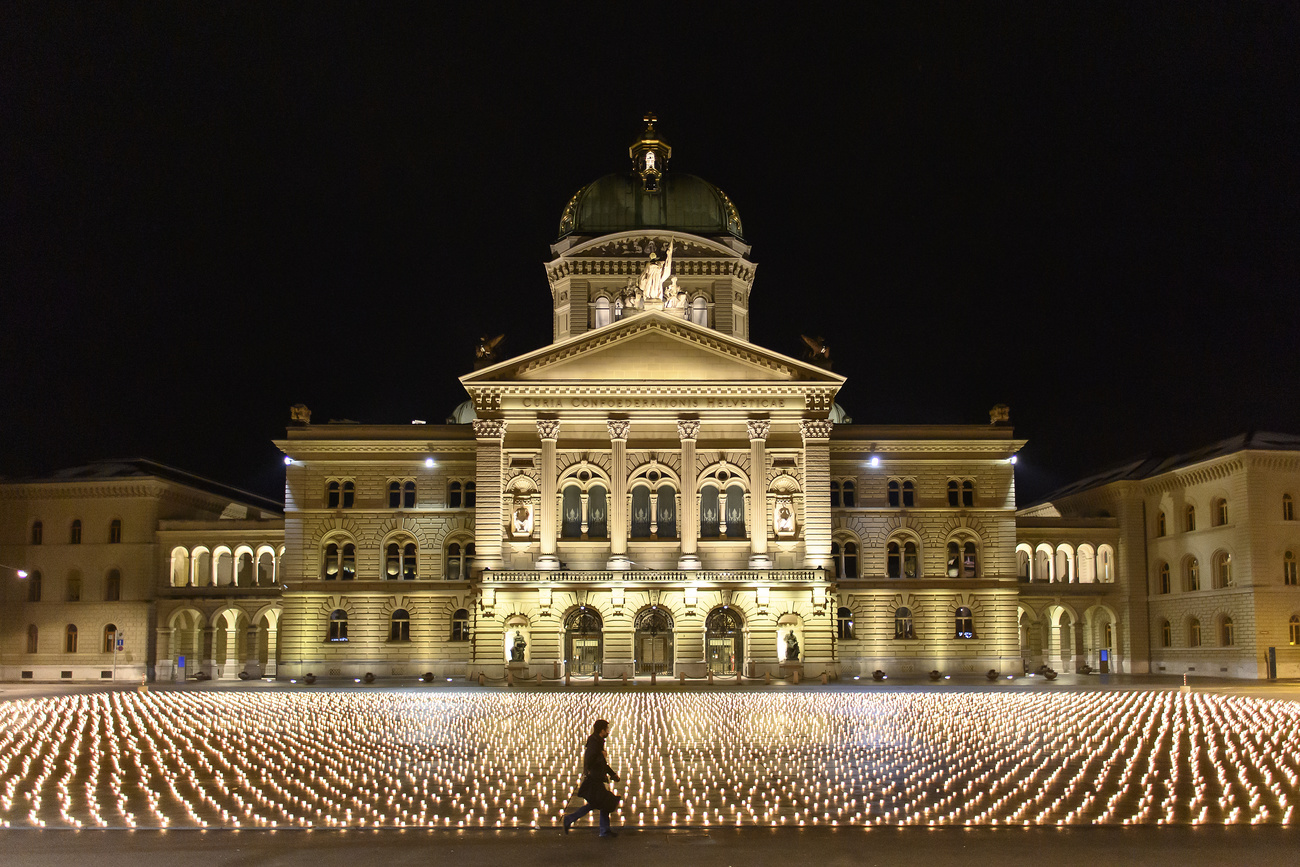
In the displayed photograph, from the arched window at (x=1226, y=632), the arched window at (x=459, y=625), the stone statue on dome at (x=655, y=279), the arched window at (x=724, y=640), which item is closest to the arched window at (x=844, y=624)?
the arched window at (x=724, y=640)

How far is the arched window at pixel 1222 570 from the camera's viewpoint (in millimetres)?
66750

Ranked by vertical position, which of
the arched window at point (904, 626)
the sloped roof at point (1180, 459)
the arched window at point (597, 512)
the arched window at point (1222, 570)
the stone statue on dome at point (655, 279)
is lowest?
the arched window at point (904, 626)

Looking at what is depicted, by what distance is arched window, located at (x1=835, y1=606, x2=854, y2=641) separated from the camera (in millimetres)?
70625

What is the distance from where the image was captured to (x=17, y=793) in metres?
22.2

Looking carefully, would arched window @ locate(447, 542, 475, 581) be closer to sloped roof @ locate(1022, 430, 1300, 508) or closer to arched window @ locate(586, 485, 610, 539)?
arched window @ locate(586, 485, 610, 539)

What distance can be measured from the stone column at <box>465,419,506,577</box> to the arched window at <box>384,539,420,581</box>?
346 inches

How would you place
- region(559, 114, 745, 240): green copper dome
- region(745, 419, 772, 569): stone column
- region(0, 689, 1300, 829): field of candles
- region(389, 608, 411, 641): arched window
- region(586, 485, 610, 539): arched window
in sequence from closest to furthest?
region(0, 689, 1300, 829): field of candles
region(745, 419, 772, 569): stone column
region(586, 485, 610, 539): arched window
region(389, 608, 411, 641): arched window
region(559, 114, 745, 240): green copper dome

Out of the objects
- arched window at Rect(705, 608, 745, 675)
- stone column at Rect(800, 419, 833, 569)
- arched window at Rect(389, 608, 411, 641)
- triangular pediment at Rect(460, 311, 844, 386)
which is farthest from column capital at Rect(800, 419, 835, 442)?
arched window at Rect(389, 608, 411, 641)

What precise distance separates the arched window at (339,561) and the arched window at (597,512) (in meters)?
15.8

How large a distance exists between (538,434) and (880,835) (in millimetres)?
47939

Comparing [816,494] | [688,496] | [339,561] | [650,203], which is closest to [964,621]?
[816,494]

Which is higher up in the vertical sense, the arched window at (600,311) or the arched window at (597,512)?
the arched window at (600,311)

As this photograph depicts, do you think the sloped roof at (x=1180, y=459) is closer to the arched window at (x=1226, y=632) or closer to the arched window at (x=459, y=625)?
the arched window at (x=1226, y=632)

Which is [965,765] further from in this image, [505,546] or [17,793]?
[505,546]
